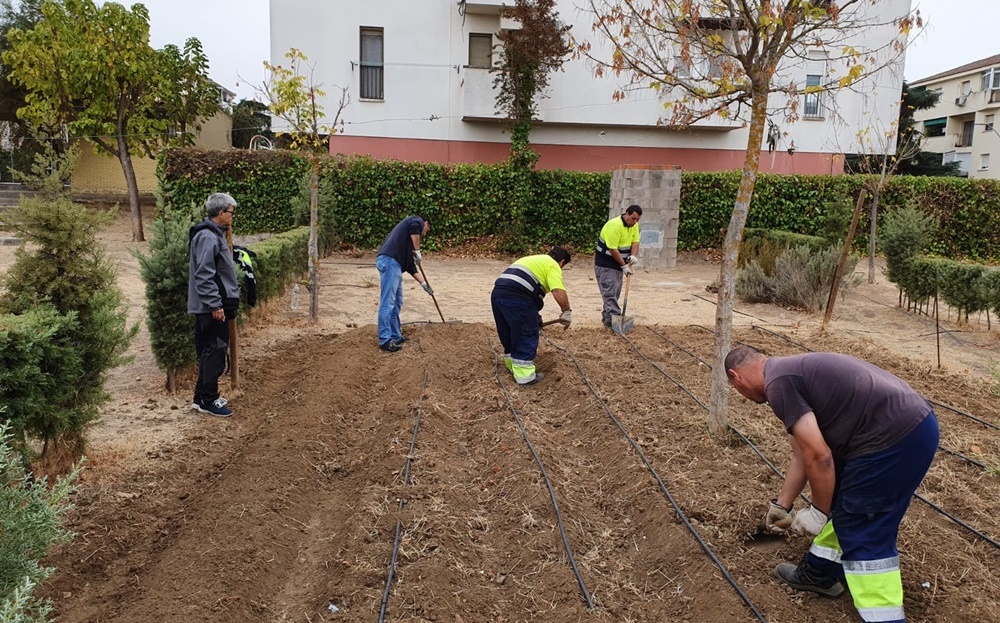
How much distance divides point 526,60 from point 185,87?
833cm

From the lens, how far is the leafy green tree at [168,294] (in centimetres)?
598

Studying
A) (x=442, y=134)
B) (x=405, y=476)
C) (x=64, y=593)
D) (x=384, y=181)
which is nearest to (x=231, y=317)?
(x=405, y=476)

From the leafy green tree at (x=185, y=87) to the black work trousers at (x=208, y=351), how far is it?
1279cm

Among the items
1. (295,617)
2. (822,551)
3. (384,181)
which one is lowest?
(295,617)

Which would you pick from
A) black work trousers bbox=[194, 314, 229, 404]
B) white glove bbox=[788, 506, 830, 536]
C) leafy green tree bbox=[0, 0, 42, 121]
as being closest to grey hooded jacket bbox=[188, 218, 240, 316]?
black work trousers bbox=[194, 314, 229, 404]

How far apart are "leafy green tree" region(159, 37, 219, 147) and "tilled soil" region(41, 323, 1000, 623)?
12.8m

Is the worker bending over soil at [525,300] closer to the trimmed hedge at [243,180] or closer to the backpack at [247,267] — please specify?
the backpack at [247,267]

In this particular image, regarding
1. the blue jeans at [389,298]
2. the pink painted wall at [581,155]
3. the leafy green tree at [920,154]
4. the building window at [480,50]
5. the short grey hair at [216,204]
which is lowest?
the blue jeans at [389,298]

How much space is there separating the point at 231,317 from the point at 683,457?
384cm

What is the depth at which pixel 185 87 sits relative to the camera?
17094mm

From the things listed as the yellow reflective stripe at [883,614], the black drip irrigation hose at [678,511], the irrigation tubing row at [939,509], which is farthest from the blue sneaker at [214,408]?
the yellow reflective stripe at [883,614]

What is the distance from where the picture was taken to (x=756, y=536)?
3.88 metres

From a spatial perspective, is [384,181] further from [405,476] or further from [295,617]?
[295,617]

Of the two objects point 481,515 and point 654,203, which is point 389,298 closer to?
point 481,515
